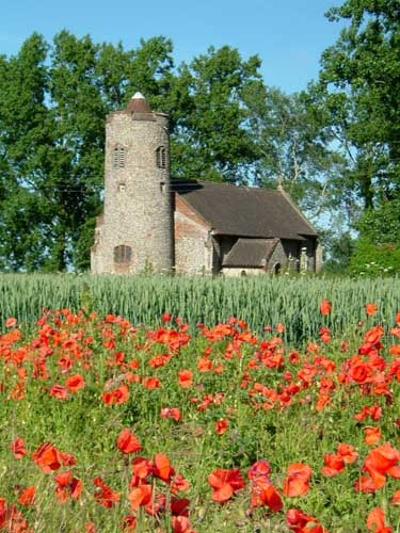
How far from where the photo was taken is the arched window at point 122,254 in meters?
46.8

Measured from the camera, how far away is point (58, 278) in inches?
754

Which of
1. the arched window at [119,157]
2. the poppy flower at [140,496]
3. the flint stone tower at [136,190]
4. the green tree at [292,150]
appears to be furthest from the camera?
the green tree at [292,150]

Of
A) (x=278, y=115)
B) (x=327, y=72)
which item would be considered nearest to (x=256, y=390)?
(x=327, y=72)

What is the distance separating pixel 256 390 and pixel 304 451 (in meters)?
0.56

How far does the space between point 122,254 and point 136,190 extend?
3142 millimetres

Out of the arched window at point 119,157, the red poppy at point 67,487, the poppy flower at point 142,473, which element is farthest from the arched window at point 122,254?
the poppy flower at point 142,473

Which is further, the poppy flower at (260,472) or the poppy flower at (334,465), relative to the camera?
the poppy flower at (334,465)

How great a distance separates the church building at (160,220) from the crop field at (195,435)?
3735 cm

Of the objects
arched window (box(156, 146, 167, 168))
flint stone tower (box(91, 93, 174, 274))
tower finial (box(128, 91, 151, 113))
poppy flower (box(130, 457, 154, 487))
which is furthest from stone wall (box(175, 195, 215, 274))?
poppy flower (box(130, 457, 154, 487))

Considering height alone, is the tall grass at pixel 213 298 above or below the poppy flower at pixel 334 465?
above

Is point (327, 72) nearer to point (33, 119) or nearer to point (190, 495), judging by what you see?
point (33, 119)

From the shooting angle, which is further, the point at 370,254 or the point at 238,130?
the point at 238,130

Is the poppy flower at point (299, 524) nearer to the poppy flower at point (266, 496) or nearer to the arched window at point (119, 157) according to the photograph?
the poppy flower at point (266, 496)

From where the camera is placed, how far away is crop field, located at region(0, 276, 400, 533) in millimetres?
3273
